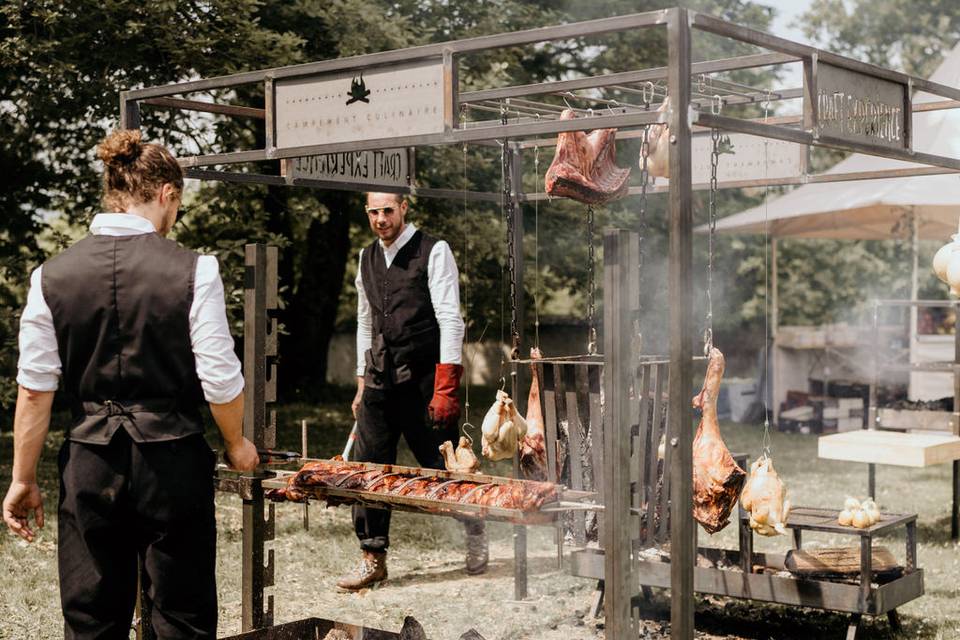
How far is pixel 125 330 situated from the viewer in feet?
11.4

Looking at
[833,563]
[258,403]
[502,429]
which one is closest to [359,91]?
[258,403]

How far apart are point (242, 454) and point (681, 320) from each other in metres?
1.50

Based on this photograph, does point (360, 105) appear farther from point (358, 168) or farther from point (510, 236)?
point (358, 168)

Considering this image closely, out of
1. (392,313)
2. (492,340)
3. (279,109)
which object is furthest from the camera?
(492,340)

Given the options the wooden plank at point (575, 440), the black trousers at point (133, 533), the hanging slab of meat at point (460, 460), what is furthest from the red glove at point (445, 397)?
the black trousers at point (133, 533)

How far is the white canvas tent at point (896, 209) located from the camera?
38.2 feet

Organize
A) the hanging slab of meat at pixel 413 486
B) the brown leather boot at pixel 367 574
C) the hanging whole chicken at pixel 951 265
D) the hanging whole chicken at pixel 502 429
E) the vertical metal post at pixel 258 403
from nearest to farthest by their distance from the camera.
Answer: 1. the hanging slab of meat at pixel 413 486
2. the vertical metal post at pixel 258 403
3. the hanging whole chicken at pixel 951 265
4. the hanging whole chicken at pixel 502 429
5. the brown leather boot at pixel 367 574

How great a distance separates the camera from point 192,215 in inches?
639

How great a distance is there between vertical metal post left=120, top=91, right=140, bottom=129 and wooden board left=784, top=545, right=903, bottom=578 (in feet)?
12.3

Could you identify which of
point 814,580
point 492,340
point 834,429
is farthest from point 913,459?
point 492,340

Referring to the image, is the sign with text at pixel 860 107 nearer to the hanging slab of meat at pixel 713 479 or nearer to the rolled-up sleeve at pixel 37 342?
the hanging slab of meat at pixel 713 479

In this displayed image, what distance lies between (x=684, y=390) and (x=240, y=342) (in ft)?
32.9

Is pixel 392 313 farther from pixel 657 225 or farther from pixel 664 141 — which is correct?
pixel 657 225

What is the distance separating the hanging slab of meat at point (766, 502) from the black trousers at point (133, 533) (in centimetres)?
258
